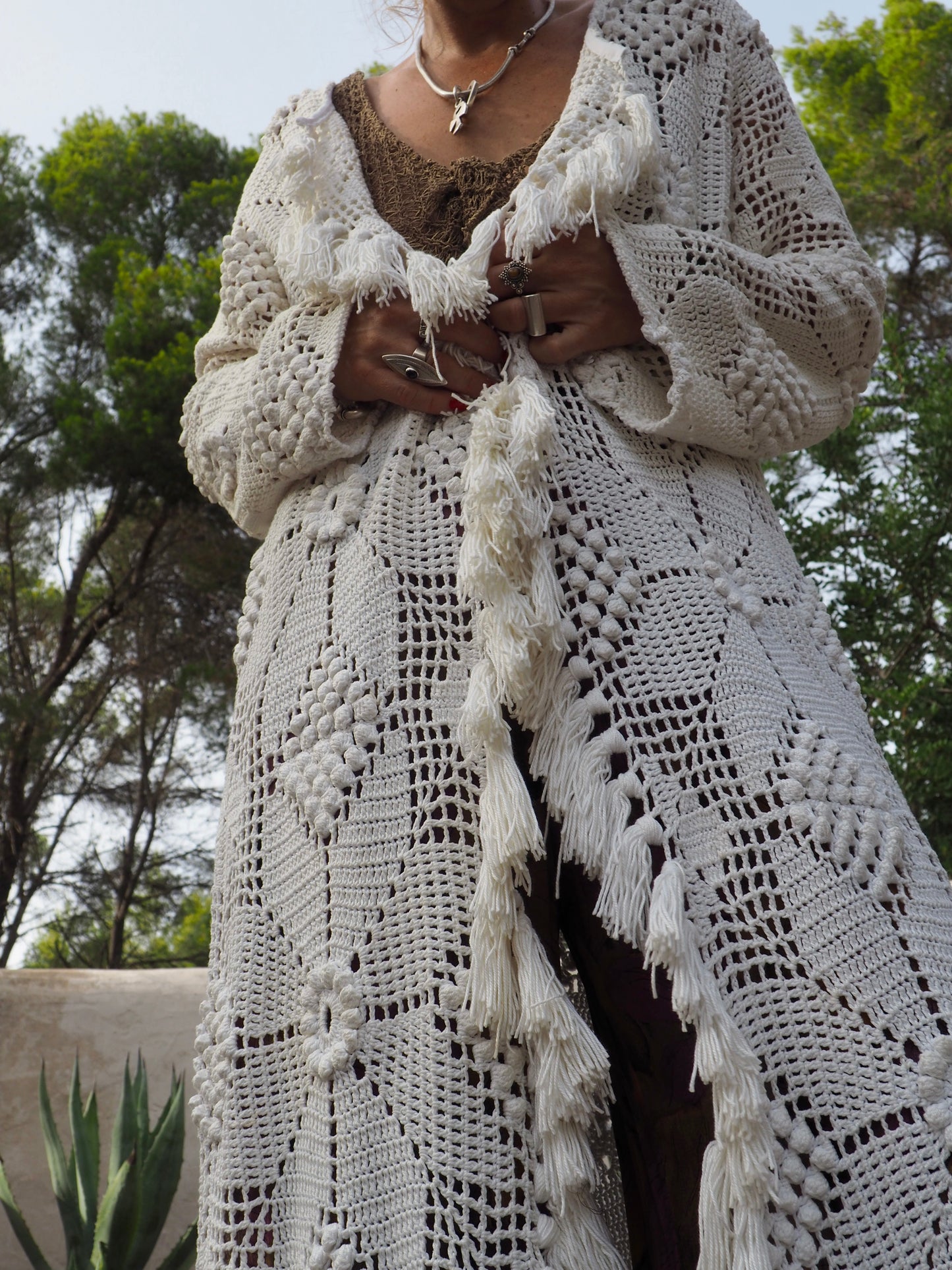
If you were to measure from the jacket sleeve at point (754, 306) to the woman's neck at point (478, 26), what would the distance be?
29 cm

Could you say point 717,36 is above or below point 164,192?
below

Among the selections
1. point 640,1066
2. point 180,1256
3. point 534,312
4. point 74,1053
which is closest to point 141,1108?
point 180,1256

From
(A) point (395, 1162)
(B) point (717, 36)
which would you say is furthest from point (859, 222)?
(A) point (395, 1162)

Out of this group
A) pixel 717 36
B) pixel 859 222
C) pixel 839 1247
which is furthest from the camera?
pixel 859 222

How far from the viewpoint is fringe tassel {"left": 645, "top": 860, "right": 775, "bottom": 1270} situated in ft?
3.39

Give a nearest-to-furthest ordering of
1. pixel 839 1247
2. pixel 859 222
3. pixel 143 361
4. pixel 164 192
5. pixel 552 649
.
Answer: pixel 839 1247
pixel 552 649
pixel 859 222
pixel 143 361
pixel 164 192

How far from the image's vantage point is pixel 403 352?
1369 millimetres

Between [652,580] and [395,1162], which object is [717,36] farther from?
[395,1162]

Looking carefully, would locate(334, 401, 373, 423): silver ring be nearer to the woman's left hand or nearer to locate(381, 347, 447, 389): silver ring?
locate(381, 347, 447, 389): silver ring

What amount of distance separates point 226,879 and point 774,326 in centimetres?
93

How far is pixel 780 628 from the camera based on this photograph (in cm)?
132

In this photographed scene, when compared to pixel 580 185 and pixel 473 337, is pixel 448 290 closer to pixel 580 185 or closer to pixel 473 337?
pixel 473 337

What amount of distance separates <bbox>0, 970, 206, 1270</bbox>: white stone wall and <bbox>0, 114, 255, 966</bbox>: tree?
4831mm

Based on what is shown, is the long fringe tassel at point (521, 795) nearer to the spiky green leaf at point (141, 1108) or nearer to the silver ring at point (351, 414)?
the silver ring at point (351, 414)
